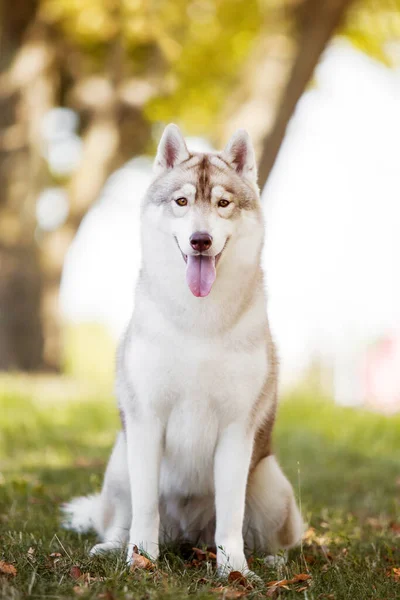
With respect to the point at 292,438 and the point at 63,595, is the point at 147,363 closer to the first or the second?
the point at 63,595

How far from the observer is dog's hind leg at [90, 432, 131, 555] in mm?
3730

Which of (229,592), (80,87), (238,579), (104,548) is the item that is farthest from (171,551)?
(80,87)

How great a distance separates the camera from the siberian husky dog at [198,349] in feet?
10.7

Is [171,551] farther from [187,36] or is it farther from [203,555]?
[187,36]

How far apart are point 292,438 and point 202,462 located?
441 cm

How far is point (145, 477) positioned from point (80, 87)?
903 centimetres

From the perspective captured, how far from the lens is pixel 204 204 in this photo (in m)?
3.32

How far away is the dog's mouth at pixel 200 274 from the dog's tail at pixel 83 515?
57.1 inches

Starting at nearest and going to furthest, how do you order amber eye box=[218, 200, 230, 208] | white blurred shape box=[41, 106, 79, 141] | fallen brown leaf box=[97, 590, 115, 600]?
fallen brown leaf box=[97, 590, 115, 600]
amber eye box=[218, 200, 230, 208]
white blurred shape box=[41, 106, 79, 141]

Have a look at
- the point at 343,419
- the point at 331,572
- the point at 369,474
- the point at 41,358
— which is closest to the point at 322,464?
the point at 369,474

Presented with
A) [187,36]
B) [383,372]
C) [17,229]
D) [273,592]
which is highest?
[187,36]

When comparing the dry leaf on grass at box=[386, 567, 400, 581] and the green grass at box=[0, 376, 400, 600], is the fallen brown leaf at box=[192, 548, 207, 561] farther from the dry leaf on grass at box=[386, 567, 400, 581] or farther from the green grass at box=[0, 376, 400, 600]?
the dry leaf on grass at box=[386, 567, 400, 581]

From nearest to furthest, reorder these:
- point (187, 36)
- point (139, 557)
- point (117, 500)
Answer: point (139, 557), point (117, 500), point (187, 36)

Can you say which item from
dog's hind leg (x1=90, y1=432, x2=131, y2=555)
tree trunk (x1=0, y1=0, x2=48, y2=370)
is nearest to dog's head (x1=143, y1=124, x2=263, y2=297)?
dog's hind leg (x1=90, y1=432, x2=131, y2=555)
